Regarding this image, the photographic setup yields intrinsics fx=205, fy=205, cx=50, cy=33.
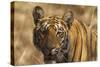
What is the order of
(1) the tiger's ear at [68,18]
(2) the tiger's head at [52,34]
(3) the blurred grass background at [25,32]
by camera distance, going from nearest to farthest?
(3) the blurred grass background at [25,32], (2) the tiger's head at [52,34], (1) the tiger's ear at [68,18]

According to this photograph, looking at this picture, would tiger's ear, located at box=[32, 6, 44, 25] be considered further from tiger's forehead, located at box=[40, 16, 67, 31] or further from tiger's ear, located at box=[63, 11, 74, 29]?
Result: tiger's ear, located at box=[63, 11, 74, 29]

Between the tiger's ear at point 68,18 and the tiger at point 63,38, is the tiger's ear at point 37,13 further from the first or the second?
the tiger's ear at point 68,18

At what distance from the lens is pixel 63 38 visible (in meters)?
2.17

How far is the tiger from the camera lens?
2.09m

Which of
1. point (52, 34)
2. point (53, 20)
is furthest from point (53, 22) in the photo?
point (52, 34)

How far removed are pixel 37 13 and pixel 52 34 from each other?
0.27 m

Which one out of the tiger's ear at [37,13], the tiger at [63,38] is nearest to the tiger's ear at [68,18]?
the tiger at [63,38]

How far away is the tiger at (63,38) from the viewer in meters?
2.09

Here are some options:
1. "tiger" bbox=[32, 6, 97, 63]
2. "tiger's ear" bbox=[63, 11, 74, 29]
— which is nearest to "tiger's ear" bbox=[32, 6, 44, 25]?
"tiger" bbox=[32, 6, 97, 63]

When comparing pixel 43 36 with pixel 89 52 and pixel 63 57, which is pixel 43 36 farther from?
pixel 89 52
